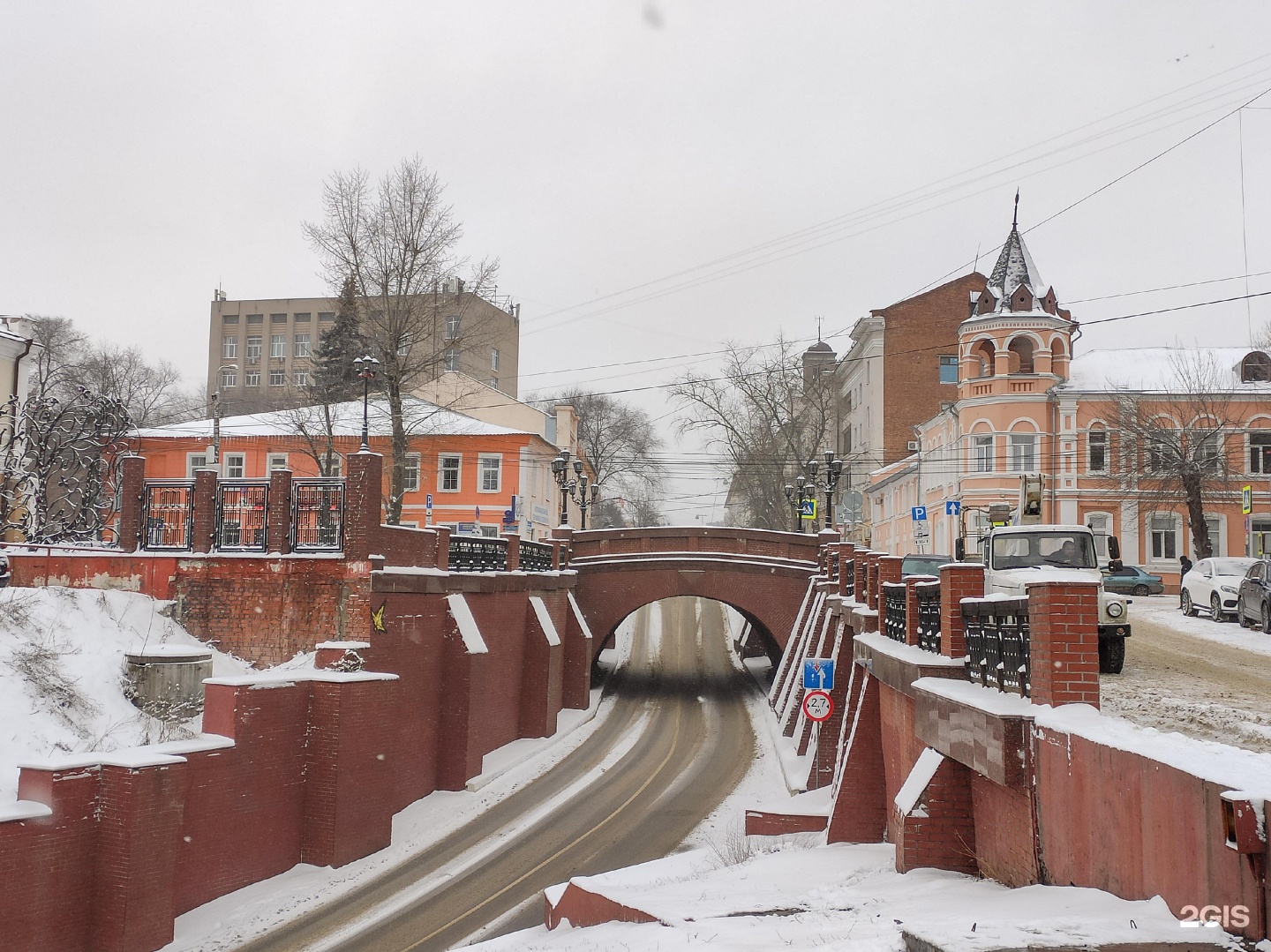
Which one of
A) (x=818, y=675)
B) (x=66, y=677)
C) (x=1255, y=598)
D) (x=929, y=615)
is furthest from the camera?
(x=1255, y=598)

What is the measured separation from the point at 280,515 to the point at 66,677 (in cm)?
523

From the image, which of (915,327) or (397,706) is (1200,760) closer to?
(397,706)

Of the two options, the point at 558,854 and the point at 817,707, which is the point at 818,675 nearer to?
the point at 817,707

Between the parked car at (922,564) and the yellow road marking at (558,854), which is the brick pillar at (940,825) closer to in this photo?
the yellow road marking at (558,854)

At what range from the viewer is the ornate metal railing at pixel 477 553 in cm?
2378

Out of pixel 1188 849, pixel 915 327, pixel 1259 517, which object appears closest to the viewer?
pixel 1188 849

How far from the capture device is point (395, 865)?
1784 cm

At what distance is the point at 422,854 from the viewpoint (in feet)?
61.0

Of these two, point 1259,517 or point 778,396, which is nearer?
point 1259,517

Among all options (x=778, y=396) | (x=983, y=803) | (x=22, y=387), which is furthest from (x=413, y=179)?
(x=983, y=803)

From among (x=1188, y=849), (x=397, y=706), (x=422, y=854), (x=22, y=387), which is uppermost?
(x=22, y=387)

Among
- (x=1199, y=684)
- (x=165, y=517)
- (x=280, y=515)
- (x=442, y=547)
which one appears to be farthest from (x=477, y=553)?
(x=1199, y=684)

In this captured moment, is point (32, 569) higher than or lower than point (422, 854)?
higher

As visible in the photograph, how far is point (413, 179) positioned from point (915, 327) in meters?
32.0
